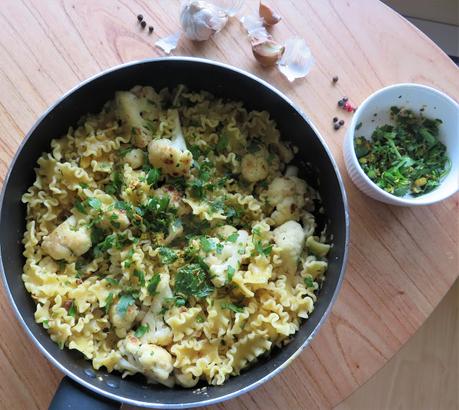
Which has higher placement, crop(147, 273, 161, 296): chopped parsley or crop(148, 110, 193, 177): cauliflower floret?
crop(148, 110, 193, 177): cauliflower floret

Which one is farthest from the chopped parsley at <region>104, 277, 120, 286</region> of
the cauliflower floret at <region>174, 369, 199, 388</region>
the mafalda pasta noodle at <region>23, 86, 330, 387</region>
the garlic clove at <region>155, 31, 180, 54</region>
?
the garlic clove at <region>155, 31, 180, 54</region>

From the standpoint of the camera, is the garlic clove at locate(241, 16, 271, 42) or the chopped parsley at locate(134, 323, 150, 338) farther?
the garlic clove at locate(241, 16, 271, 42)

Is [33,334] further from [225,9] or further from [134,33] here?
[225,9]

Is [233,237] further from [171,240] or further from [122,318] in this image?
[122,318]

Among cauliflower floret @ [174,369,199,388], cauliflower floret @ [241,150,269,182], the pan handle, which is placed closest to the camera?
the pan handle

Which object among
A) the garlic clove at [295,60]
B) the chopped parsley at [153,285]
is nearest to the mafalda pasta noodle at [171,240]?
the chopped parsley at [153,285]

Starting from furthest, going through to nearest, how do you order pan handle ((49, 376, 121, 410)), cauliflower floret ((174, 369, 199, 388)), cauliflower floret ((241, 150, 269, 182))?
cauliflower floret ((241, 150, 269, 182)) → cauliflower floret ((174, 369, 199, 388)) → pan handle ((49, 376, 121, 410))

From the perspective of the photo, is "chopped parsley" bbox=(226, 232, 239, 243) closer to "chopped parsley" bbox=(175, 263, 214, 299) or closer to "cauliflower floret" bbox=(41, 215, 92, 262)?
"chopped parsley" bbox=(175, 263, 214, 299)
